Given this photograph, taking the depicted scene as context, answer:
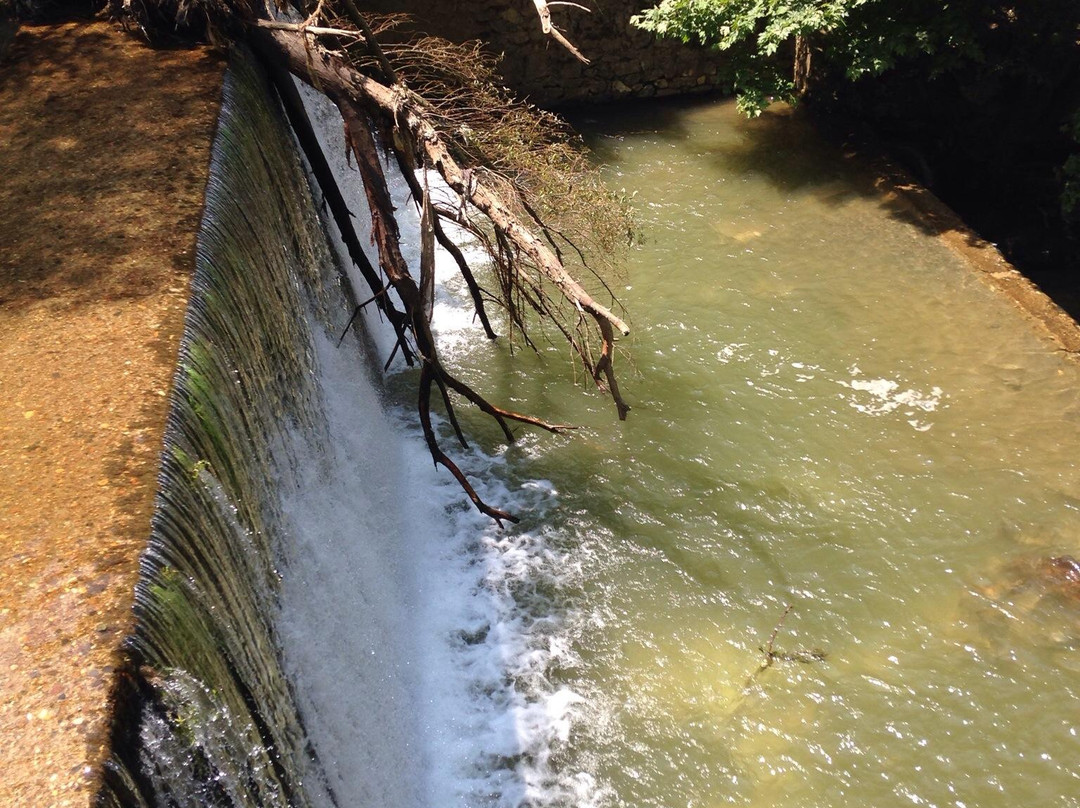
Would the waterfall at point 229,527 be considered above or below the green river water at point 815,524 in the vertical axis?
above

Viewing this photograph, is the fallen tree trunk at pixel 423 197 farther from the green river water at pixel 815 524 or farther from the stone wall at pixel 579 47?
the stone wall at pixel 579 47

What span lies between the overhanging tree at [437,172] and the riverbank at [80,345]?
46cm

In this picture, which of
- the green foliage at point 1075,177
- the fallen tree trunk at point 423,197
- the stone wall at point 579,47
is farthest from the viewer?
the stone wall at point 579,47

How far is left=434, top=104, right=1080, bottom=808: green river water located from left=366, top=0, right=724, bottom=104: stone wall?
A: 2808 millimetres

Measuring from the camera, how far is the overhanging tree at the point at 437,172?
15.4 feet

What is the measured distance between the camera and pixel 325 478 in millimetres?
4688

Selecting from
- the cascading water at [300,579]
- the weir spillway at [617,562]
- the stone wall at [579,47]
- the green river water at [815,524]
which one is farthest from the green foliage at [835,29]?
the cascading water at [300,579]

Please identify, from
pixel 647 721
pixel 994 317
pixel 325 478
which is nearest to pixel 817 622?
pixel 647 721

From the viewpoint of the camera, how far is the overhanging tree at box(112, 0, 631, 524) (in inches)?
184

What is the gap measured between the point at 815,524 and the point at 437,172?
3.31 m

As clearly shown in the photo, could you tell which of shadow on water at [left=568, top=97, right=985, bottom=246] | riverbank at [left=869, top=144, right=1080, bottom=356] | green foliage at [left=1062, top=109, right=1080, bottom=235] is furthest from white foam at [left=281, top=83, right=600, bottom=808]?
green foliage at [left=1062, top=109, right=1080, bottom=235]

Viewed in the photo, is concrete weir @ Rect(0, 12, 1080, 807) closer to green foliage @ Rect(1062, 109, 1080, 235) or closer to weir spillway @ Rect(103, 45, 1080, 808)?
weir spillway @ Rect(103, 45, 1080, 808)

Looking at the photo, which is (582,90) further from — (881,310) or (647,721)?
(647,721)

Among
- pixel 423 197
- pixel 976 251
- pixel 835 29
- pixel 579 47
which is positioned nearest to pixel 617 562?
pixel 423 197
